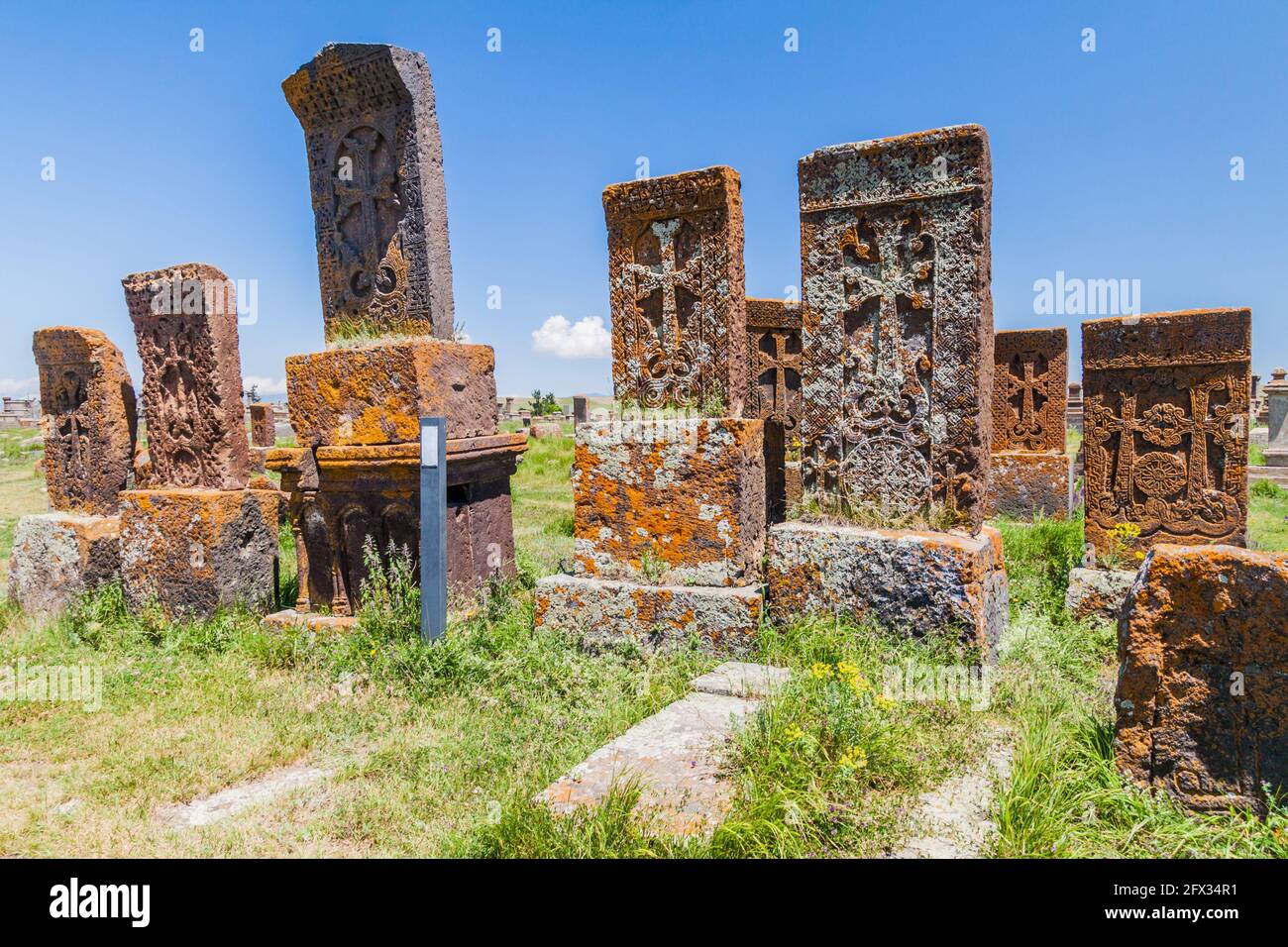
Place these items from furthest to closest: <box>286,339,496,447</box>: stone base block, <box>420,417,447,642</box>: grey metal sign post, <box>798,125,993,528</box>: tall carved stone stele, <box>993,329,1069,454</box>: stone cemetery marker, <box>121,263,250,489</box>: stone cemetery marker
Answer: <box>993,329,1069,454</box>: stone cemetery marker, <box>121,263,250,489</box>: stone cemetery marker, <box>286,339,496,447</box>: stone base block, <box>420,417,447,642</box>: grey metal sign post, <box>798,125,993,528</box>: tall carved stone stele

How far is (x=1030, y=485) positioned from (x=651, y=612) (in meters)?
7.44

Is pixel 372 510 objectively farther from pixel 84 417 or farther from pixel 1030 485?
pixel 1030 485

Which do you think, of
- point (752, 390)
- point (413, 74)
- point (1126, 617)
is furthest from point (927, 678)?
point (752, 390)

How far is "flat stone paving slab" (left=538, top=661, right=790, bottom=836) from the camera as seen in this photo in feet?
8.30

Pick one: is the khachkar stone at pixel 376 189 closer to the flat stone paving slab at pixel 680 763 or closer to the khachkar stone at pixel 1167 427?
the flat stone paving slab at pixel 680 763

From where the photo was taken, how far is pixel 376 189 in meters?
5.52

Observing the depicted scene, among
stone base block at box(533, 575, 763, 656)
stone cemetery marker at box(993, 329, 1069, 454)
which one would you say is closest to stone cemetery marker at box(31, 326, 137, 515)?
stone base block at box(533, 575, 763, 656)

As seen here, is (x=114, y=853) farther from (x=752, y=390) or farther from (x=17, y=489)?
(x=17, y=489)

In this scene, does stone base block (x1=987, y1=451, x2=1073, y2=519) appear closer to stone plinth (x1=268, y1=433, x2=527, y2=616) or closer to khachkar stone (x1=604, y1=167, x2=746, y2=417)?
khachkar stone (x1=604, y1=167, x2=746, y2=417)

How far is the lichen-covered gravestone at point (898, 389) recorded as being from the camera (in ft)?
12.4

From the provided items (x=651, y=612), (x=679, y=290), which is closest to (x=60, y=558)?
(x=651, y=612)

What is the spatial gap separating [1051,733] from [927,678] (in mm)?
677

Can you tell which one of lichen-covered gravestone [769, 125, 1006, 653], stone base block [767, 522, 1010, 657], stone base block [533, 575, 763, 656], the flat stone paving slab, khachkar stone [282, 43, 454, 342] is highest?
khachkar stone [282, 43, 454, 342]

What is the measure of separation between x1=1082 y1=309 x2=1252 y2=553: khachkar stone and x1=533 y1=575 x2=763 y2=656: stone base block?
3.02 meters
